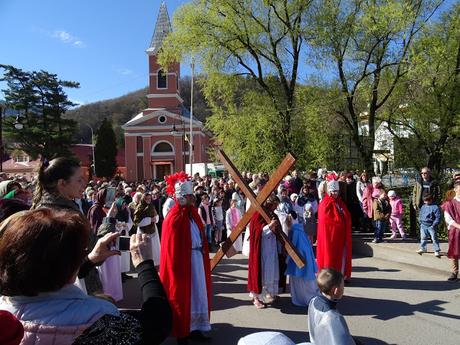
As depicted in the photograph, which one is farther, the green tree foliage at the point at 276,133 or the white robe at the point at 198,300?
the green tree foliage at the point at 276,133

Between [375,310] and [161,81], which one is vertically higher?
[161,81]

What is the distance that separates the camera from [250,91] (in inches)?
805

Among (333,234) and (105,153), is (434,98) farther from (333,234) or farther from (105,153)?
(105,153)

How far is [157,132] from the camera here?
54906mm

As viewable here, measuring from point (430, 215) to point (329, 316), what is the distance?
6860 millimetres

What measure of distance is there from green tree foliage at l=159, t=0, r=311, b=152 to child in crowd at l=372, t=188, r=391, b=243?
871 cm

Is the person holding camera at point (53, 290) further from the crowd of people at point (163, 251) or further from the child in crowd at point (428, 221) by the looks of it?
the child in crowd at point (428, 221)

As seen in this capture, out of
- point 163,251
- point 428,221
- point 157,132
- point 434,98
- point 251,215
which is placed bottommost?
point 428,221

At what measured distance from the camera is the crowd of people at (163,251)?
1604 millimetres

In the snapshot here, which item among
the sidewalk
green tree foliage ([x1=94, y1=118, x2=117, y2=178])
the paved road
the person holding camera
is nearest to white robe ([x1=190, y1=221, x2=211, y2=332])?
the paved road

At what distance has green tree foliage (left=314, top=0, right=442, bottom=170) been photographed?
54.4 ft

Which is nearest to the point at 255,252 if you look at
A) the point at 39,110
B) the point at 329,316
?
the point at 329,316

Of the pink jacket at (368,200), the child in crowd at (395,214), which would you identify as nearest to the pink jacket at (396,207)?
the child in crowd at (395,214)

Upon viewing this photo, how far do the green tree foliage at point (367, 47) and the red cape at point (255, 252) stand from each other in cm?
1282
